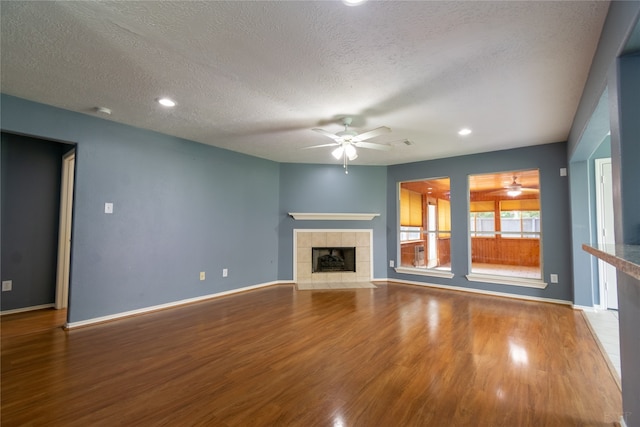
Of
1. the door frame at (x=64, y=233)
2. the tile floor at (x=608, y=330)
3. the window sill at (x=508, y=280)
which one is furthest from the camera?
the window sill at (x=508, y=280)

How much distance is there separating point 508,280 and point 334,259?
3.08m

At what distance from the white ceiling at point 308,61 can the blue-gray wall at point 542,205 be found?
0.95 meters

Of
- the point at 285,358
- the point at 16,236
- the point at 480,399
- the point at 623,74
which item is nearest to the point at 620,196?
the point at 623,74

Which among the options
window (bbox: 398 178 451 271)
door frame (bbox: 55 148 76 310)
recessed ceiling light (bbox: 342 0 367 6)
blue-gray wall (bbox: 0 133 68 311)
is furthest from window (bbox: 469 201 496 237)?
blue-gray wall (bbox: 0 133 68 311)

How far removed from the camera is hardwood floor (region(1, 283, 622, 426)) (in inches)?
69.4

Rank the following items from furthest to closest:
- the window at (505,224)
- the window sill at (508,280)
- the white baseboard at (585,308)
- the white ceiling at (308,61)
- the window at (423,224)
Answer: the window at (423,224)
the window at (505,224)
the window sill at (508,280)
the white baseboard at (585,308)
the white ceiling at (308,61)

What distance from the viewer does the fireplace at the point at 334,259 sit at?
234 inches

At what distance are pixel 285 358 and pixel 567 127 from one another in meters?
4.39

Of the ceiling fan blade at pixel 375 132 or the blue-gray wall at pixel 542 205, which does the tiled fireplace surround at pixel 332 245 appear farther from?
the ceiling fan blade at pixel 375 132

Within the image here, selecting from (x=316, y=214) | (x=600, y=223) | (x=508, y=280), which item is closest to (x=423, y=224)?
(x=508, y=280)

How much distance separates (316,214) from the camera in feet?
18.7

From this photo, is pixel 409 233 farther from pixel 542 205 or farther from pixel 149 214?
pixel 149 214

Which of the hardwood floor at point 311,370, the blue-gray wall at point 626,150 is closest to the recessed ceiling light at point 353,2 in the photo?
the blue-gray wall at point 626,150

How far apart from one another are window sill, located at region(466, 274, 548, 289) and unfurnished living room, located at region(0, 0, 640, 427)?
0.10 ft
